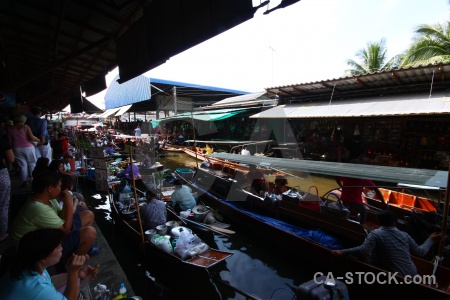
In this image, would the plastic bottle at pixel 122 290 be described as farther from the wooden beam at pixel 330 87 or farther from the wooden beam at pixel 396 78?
the wooden beam at pixel 330 87

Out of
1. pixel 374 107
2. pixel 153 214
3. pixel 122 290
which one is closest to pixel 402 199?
pixel 374 107

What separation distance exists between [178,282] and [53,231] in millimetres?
3850

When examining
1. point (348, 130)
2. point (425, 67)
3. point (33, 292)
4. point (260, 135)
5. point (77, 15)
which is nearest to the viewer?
point (33, 292)

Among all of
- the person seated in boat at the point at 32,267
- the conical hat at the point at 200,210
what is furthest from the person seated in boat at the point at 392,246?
the person seated in boat at the point at 32,267

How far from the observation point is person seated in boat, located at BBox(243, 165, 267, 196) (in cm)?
801

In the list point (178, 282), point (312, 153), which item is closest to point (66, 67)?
point (178, 282)

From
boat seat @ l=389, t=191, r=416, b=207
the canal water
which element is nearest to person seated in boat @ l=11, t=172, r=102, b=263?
the canal water

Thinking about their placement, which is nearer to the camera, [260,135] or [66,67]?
[66,67]

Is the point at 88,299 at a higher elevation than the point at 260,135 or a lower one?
lower

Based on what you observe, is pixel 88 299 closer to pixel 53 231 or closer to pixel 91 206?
pixel 53 231

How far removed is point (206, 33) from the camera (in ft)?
10.8

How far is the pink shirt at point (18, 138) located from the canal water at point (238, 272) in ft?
10.7

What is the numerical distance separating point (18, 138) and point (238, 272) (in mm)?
6205

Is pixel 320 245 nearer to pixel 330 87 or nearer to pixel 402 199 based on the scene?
pixel 402 199
